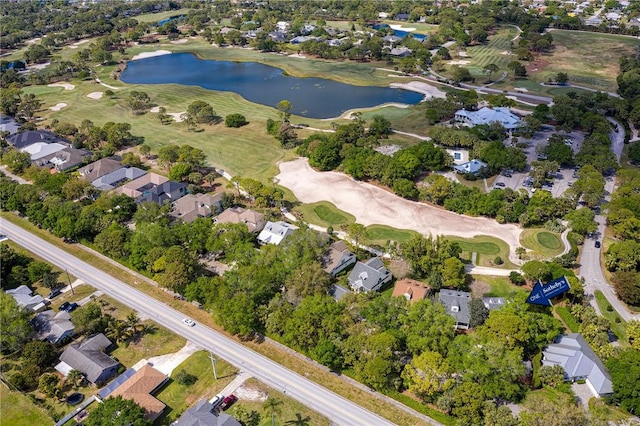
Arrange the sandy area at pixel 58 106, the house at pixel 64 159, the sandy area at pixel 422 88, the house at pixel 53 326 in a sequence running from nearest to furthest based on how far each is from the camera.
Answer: the house at pixel 53 326
the house at pixel 64 159
the sandy area at pixel 58 106
the sandy area at pixel 422 88

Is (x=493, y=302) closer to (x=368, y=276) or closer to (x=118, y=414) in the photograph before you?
(x=368, y=276)

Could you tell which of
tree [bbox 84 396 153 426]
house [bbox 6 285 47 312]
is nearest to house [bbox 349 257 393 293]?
tree [bbox 84 396 153 426]

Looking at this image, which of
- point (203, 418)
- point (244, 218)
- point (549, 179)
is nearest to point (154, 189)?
point (244, 218)

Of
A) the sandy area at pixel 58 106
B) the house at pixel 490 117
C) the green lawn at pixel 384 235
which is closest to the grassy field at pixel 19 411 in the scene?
the green lawn at pixel 384 235

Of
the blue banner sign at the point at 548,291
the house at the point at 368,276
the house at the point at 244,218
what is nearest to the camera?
the blue banner sign at the point at 548,291

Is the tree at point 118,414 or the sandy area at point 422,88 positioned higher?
the sandy area at point 422,88

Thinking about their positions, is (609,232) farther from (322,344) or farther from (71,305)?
(71,305)

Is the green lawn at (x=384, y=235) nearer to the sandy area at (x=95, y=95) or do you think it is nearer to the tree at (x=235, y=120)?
the tree at (x=235, y=120)
